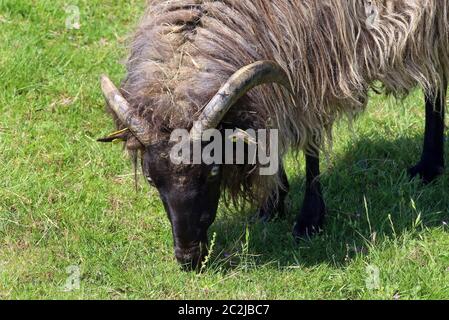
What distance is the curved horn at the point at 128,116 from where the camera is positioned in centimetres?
Answer: 522

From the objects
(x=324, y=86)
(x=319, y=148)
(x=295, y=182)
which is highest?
(x=324, y=86)

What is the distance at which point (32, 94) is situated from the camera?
765 centimetres

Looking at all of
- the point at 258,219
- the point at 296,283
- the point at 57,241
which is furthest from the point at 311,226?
the point at 57,241

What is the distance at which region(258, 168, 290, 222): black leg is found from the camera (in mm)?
6414

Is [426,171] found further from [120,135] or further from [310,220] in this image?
[120,135]

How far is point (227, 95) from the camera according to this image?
511 centimetres

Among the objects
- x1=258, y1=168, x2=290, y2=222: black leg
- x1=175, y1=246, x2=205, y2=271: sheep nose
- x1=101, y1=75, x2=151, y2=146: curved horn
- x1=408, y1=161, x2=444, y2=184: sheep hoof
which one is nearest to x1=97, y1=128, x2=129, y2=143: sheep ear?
x1=101, y1=75, x2=151, y2=146: curved horn

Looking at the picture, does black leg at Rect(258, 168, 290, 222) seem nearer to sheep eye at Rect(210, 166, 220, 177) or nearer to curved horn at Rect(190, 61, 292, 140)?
sheep eye at Rect(210, 166, 220, 177)

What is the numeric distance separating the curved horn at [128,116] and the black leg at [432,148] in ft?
8.52

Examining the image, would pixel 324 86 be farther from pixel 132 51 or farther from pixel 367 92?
pixel 132 51

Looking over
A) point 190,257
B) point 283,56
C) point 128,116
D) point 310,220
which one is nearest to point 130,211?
point 190,257

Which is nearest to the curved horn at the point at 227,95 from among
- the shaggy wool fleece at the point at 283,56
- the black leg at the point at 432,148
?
the shaggy wool fleece at the point at 283,56
